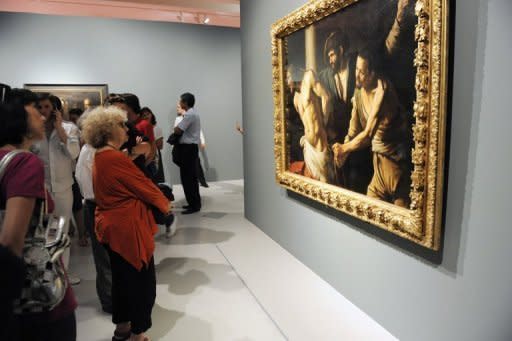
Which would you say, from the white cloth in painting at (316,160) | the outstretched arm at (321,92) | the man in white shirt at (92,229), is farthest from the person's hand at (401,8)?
the man in white shirt at (92,229)

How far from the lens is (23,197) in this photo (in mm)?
1337

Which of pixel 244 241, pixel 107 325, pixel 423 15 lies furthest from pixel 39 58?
pixel 423 15

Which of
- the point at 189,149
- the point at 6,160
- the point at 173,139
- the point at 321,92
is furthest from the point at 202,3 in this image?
the point at 6,160

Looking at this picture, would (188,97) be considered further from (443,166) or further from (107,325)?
(443,166)

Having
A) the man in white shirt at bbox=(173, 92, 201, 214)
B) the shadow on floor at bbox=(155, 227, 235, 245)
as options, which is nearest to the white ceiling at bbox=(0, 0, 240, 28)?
the man in white shirt at bbox=(173, 92, 201, 214)

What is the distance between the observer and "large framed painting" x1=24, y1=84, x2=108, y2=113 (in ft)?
26.0

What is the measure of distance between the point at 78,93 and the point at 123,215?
261 inches

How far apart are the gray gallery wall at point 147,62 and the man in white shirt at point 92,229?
577cm

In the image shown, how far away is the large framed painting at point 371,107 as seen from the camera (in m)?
2.04

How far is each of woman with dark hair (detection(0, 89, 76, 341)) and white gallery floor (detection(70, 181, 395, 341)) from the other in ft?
4.41

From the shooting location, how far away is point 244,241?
15.7ft

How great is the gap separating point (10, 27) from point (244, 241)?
678 cm

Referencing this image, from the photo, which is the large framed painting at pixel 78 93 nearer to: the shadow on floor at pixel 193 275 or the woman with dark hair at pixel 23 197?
the shadow on floor at pixel 193 275

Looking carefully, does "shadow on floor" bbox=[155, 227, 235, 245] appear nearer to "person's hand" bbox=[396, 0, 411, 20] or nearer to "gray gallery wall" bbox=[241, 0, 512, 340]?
"gray gallery wall" bbox=[241, 0, 512, 340]
